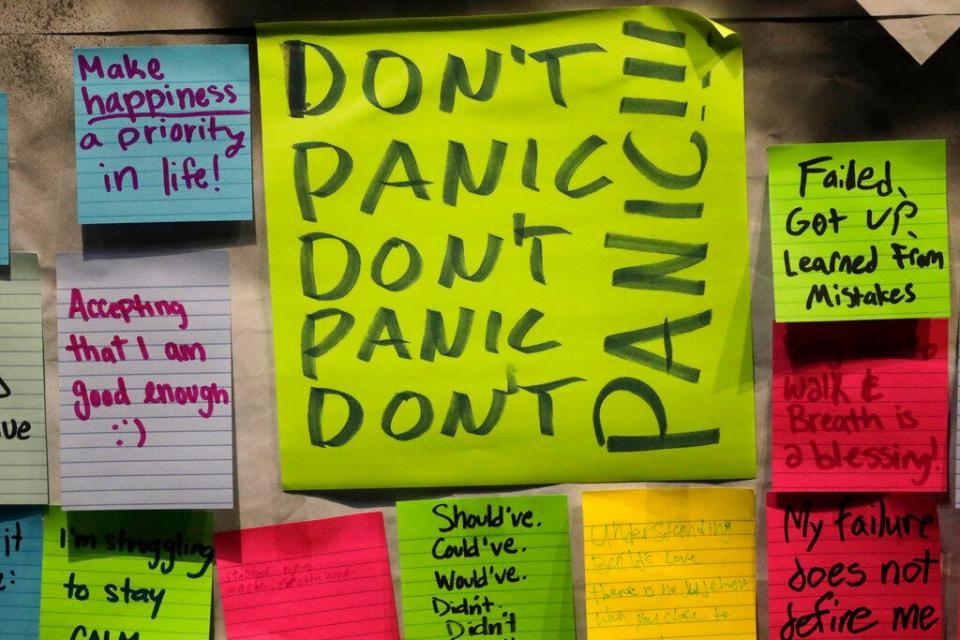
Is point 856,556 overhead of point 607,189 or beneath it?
beneath

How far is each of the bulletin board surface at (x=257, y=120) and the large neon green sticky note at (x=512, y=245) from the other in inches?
0.6

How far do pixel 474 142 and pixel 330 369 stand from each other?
21 centimetres

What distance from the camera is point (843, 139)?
751 mm

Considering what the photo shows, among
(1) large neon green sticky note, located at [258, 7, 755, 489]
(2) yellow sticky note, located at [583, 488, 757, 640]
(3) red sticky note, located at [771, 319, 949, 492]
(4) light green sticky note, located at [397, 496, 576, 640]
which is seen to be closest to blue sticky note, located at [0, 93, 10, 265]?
(1) large neon green sticky note, located at [258, 7, 755, 489]

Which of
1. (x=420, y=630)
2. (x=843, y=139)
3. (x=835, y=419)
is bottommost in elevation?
(x=420, y=630)

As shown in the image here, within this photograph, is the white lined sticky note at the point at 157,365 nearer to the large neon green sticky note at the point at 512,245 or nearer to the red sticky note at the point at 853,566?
the large neon green sticky note at the point at 512,245

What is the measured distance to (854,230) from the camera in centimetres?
74

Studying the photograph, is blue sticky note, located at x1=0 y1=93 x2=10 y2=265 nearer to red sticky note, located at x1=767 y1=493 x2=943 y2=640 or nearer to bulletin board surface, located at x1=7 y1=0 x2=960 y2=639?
bulletin board surface, located at x1=7 y1=0 x2=960 y2=639

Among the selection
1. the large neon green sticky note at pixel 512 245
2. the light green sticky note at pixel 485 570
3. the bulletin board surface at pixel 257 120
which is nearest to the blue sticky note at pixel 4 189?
the bulletin board surface at pixel 257 120

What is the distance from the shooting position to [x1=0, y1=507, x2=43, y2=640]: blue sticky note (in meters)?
0.80

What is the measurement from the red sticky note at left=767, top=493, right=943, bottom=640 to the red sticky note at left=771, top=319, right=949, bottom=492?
2 cm

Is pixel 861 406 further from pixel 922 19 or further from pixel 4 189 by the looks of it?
pixel 4 189

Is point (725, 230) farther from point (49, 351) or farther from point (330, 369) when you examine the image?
point (49, 351)

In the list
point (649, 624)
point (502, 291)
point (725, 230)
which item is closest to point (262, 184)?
point (502, 291)
